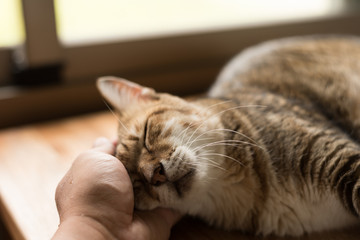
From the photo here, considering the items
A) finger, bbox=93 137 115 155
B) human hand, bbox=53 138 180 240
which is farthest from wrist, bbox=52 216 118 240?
finger, bbox=93 137 115 155

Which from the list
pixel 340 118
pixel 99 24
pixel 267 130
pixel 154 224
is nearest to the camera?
pixel 154 224

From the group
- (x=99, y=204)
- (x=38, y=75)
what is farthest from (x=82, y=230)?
(x=38, y=75)

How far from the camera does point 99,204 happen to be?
0.98 m

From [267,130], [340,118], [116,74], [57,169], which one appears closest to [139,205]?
[267,130]

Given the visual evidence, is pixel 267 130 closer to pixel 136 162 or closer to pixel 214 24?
pixel 136 162

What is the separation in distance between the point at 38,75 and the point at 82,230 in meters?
1.17

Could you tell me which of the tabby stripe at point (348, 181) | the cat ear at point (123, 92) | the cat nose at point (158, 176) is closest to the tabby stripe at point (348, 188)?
the tabby stripe at point (348, 181)

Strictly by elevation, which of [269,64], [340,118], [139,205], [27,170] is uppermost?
[269,64]

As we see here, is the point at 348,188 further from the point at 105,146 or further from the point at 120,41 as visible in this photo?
the point at 120,41

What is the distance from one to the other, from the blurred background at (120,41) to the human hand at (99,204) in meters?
0.95

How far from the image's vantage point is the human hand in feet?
3.10

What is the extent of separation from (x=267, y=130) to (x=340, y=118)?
310 millimetres

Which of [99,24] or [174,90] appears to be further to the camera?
[174,90]

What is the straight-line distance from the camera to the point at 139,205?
109cm
